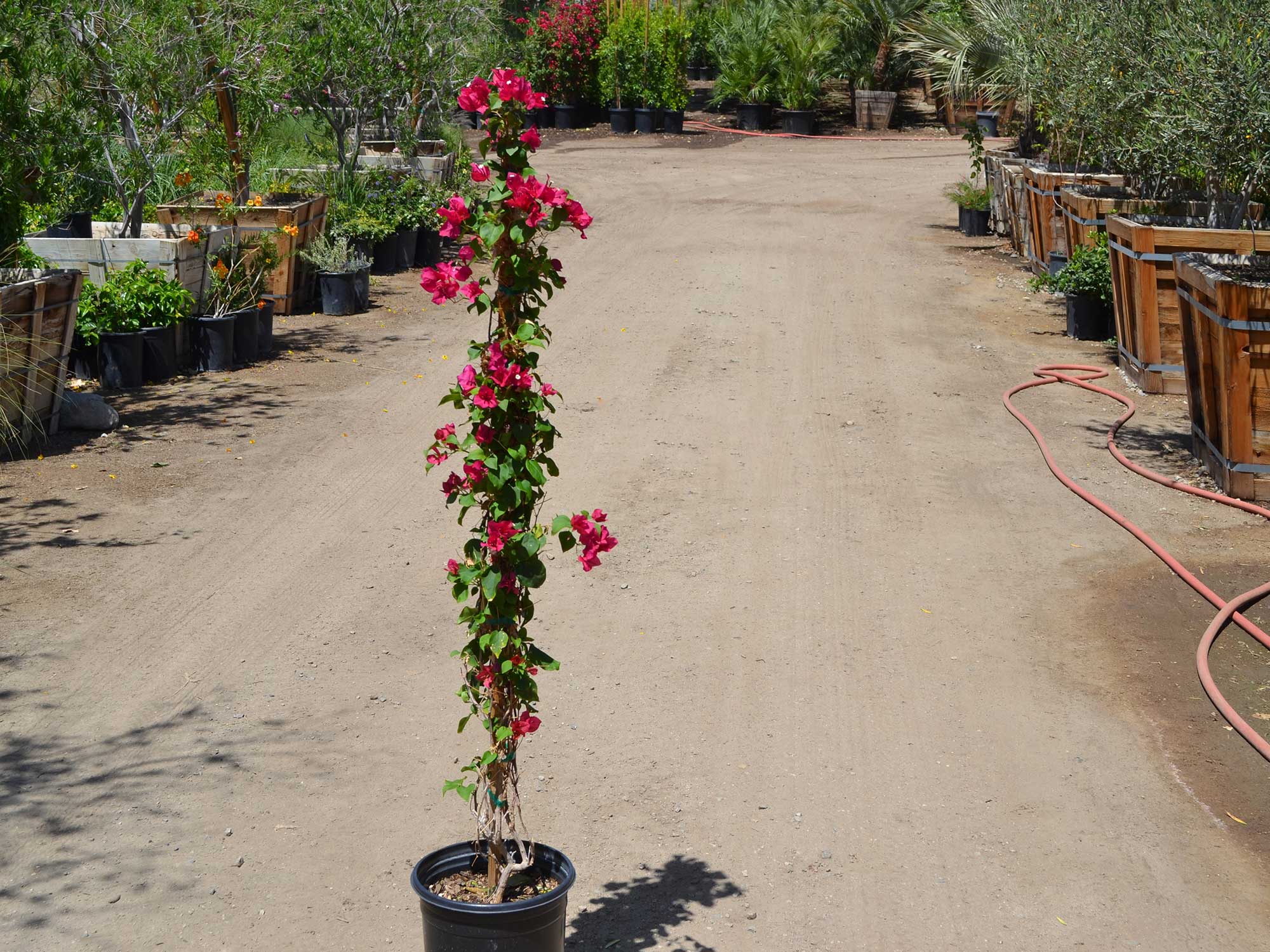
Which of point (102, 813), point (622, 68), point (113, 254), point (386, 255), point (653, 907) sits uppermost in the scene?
point (622, 68)

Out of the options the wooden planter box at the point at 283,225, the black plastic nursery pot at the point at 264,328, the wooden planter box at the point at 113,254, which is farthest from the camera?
the wooden planter box at the point at 283,225

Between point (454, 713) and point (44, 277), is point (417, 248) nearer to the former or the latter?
point (44, 277)

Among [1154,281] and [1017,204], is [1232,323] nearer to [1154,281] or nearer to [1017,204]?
[1154,281]

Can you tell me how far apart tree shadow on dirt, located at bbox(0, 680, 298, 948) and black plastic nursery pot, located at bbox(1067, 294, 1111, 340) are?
26.8 ft

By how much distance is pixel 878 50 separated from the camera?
86.9 feet

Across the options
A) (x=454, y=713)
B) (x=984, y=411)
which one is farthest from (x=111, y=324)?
(x=984, y=411)

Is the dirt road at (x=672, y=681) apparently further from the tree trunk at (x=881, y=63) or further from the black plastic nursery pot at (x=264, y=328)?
the tree trunk at (x=881, y=63)

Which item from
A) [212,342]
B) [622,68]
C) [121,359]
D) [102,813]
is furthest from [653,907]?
[622,68]

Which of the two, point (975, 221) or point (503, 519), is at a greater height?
point (975, 221)

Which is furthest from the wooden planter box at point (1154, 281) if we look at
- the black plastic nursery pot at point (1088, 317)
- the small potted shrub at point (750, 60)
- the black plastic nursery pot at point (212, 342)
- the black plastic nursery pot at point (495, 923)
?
the small potted shrub at point (750, 60)

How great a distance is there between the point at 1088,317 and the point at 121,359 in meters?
7.48

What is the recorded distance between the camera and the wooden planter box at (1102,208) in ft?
33.8

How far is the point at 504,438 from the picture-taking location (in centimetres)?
305

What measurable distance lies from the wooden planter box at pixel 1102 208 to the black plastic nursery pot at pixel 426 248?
6333mm
